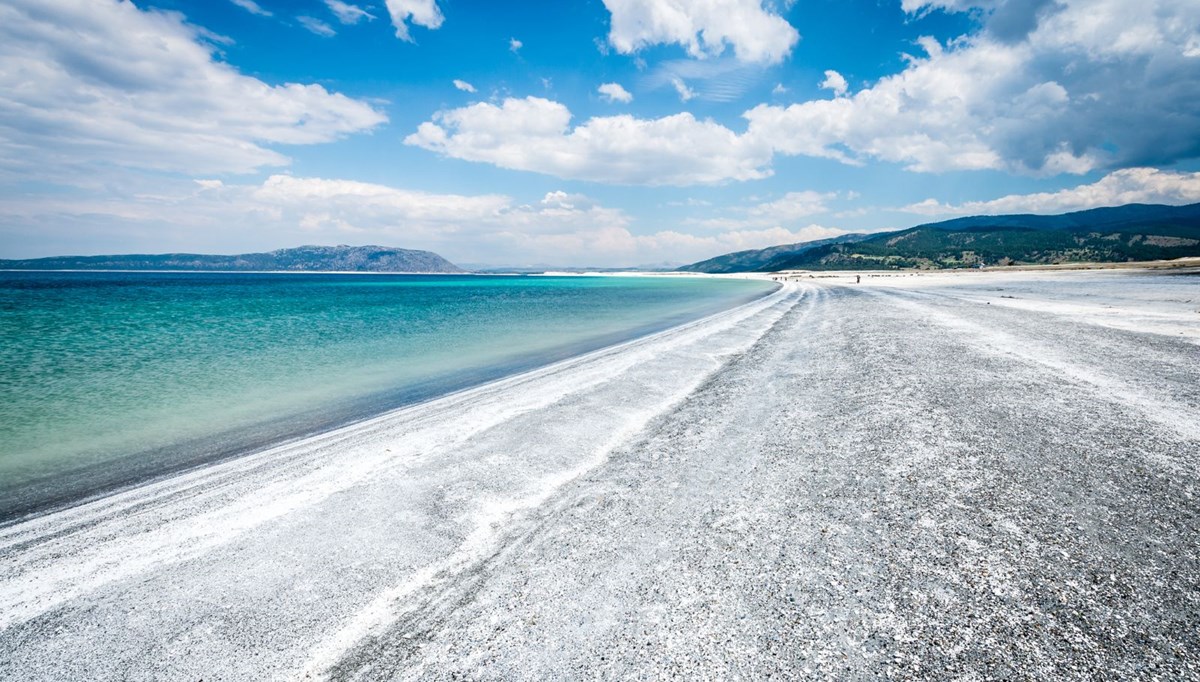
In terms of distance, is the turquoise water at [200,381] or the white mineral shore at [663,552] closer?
the white mineral shore at [663,552]

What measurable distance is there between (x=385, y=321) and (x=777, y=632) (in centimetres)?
4110

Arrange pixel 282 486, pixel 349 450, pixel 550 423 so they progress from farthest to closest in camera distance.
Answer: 1. pixel 550 423
2. pixel 349 450
3. pixel 282 486

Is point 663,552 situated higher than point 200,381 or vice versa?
point 663,552

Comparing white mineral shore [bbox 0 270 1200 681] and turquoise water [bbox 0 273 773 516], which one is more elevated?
white mineral shore [bbox 0 270 1200 681]

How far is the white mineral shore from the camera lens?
10.6 ft

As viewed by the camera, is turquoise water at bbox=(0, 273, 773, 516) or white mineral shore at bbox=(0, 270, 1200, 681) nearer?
white mineral shore at bbox=(0, 270, 1200, 681)

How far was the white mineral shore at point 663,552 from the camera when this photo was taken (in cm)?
323

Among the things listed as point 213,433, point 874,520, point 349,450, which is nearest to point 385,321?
point 213,433

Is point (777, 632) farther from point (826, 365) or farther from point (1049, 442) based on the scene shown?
point (826, 365)

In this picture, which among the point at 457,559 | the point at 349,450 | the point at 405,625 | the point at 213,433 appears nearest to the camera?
the point at 405,625

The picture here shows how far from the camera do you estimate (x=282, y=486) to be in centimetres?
657

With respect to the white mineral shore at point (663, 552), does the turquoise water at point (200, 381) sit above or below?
below

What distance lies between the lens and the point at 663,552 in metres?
4.46

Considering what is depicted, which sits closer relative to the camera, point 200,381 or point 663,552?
point 663,552
